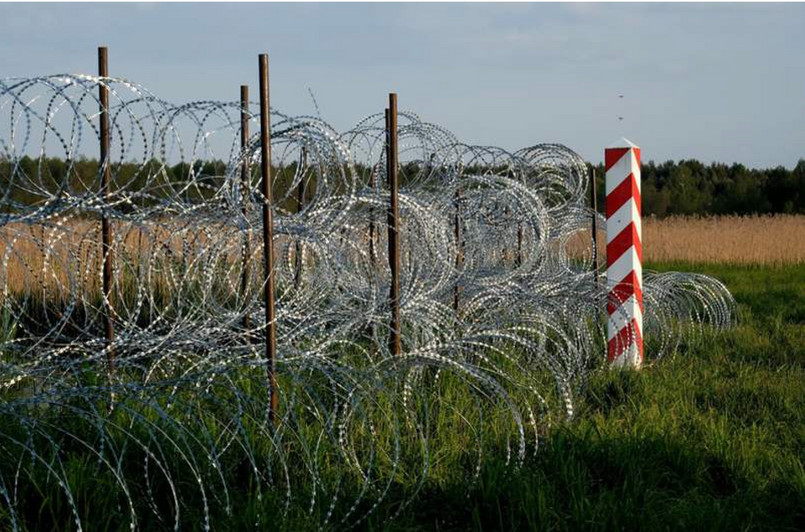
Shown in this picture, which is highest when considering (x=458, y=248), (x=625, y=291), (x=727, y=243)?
(x=458, y=248)

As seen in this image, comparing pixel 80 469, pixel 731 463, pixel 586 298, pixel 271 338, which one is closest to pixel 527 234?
pixel 586 298

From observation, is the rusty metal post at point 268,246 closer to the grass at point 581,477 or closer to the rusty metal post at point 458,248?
the grass at point 581,477

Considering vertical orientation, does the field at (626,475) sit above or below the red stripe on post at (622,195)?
below

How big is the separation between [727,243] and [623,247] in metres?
13.5

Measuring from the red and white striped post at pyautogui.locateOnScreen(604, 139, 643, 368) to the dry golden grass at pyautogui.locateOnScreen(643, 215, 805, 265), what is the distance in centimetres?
1177

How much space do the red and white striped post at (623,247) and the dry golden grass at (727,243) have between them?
11770 mm

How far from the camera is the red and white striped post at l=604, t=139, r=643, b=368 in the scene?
6.96m

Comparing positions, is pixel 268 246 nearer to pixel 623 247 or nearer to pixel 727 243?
pixel 623 247

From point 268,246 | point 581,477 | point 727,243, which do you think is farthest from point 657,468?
point 727,243

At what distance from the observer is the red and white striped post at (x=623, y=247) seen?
696 cm

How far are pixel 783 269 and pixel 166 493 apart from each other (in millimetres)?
14499

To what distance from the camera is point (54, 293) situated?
10.4 metres

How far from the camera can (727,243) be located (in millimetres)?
19531

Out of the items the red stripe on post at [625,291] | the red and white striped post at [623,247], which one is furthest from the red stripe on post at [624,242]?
the red stripe on post at [625,291]
